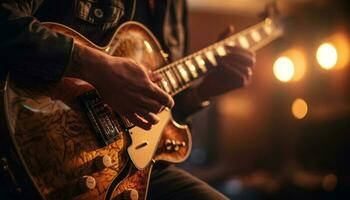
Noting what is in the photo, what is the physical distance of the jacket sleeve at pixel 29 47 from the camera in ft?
Answer: 2.69

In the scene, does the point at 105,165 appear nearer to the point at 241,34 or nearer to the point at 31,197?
the point at 31,197

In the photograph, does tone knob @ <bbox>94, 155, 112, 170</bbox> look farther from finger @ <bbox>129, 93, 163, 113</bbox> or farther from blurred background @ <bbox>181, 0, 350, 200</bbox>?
blurred background @ <bbox>181, 0, 350, 200</bbox>

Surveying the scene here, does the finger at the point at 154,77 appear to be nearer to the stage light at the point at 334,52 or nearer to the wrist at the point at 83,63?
the wrist at the point at 83,63

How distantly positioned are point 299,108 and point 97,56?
2.71 m

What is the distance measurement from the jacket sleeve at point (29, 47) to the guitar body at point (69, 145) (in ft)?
0.10

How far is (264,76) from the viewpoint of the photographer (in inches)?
140

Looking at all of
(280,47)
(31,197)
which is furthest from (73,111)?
(280,47)

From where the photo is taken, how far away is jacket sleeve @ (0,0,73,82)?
820mm

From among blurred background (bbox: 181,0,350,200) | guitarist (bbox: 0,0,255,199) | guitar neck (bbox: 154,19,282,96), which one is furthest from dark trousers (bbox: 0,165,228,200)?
blurred background (bbox: 181,0,350,200)

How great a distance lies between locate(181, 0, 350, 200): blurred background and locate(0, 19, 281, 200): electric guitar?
1950mm

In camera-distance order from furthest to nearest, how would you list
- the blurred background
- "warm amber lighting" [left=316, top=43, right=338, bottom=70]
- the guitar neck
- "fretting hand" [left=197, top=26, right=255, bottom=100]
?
"warm amber lighting" [left=316, top=43, right=338, bottom=70] → the blurred background → "fretting hand" [left=197, top=26, right=255, bottom=100] → the guitar neck

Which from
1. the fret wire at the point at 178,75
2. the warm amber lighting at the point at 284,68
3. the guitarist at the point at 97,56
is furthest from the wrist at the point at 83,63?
the warm amber lighting at the point at 284,68

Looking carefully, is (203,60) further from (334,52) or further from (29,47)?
(334,52)

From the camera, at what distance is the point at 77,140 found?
89cm
